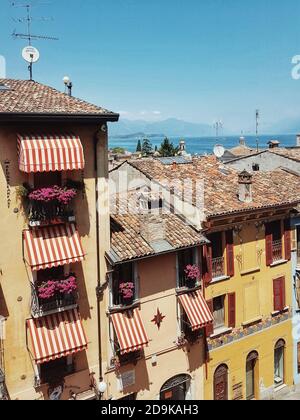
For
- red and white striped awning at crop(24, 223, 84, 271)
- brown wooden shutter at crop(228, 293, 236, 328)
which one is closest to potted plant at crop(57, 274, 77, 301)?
red and white striped awning at crop(24, 223, 84, 271)

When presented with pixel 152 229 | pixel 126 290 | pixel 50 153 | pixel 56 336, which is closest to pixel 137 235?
pixel 152 229

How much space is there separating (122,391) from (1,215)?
30.9 ft

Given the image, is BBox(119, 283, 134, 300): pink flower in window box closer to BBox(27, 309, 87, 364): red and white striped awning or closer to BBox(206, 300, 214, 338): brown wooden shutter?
BBox(27, 309, 87, 364): red and white striped awning

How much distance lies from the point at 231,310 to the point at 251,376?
16.2ft

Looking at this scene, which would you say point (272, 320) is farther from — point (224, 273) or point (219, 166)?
point (219, 166)

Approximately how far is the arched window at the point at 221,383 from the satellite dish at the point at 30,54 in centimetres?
1724

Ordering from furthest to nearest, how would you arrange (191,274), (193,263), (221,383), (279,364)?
(279,364) → (221,383) → (193,263) → (191,274)

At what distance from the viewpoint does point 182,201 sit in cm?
2189

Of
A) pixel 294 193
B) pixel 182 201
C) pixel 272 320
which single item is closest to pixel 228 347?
pixel 272 320

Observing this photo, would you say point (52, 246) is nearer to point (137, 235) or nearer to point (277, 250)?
point (137, 235)

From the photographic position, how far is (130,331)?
1814cm

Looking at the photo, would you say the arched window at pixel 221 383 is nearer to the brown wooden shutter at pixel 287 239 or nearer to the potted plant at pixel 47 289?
the brown wooden shutter at pixel 287 239

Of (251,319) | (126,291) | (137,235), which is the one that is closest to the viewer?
(126,291)

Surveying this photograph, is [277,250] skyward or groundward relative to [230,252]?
groundward
